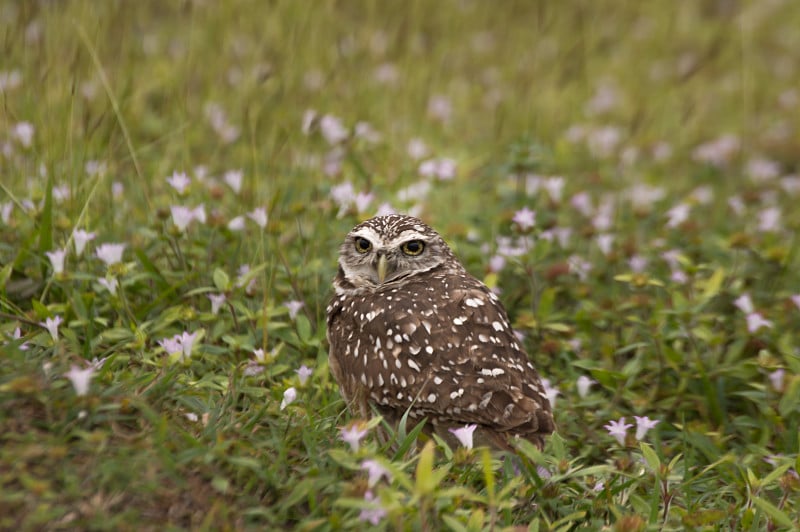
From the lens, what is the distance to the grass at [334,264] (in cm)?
301

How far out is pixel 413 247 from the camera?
170 inches

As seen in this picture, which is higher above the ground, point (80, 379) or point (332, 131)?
point (332, 131)

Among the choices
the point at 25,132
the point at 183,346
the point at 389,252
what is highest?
the point at 25,132

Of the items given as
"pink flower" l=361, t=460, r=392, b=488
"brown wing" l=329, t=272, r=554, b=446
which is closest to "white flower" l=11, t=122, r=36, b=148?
"brown wing" l=329, t=272, r=554, b=446

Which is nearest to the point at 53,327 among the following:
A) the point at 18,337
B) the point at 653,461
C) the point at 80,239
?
the point at 18,337

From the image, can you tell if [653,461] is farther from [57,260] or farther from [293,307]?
[57,260]

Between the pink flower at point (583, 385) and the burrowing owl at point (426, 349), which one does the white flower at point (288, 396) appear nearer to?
the burrowing owl at point (426, 349)

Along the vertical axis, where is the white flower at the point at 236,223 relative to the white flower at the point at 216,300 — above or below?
above

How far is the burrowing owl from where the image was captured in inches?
142

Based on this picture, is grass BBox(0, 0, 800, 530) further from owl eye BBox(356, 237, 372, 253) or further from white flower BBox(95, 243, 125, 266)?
owl eye BBox(356, 237, 372, 253)

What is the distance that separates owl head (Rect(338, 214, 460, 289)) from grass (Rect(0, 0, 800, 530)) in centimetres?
34

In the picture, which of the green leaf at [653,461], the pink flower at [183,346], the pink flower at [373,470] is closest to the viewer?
the pink flower at [373,470]

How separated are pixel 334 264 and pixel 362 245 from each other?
0.63m

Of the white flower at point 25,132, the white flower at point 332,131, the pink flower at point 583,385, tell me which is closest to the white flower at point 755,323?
the pink flower at point 583,385
